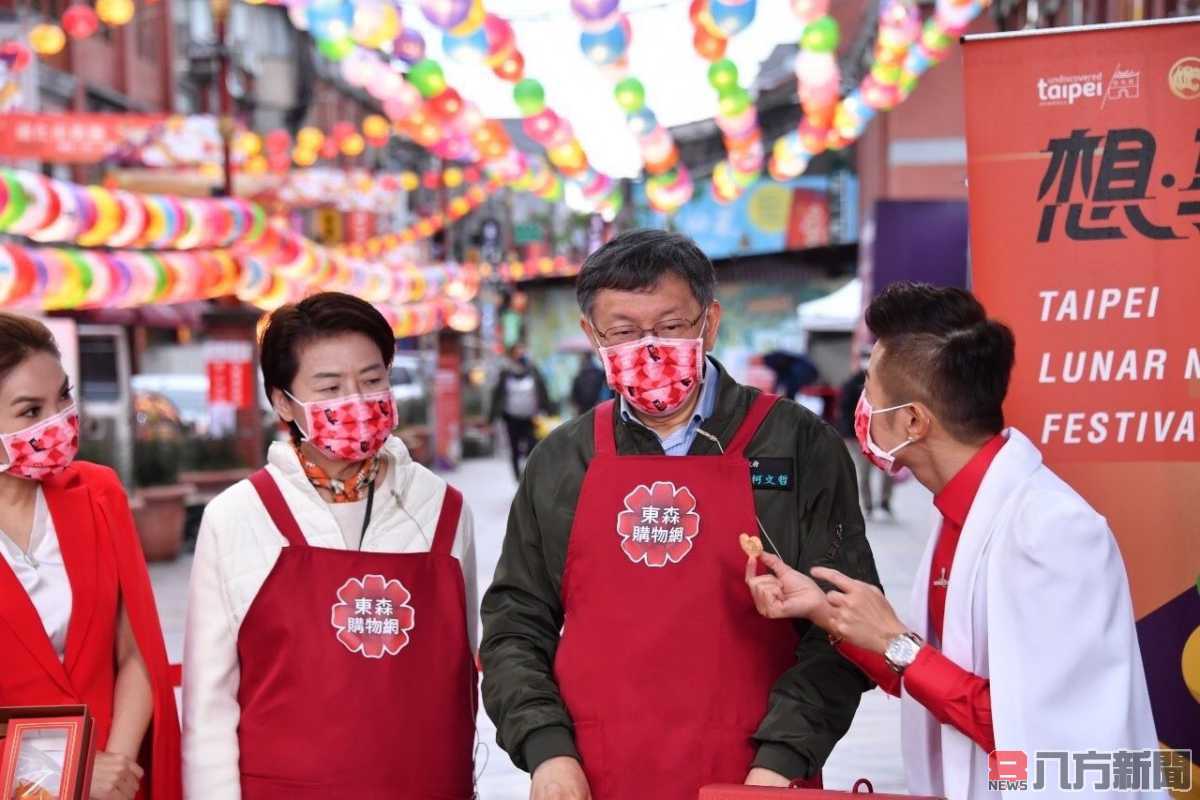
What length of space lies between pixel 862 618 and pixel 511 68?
A: 762 cm

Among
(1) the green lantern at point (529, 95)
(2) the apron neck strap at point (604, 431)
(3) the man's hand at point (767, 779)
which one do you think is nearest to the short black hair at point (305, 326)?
(2) the apron neck strap at point (604, 431)

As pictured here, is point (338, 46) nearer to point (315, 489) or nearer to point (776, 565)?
point (315, 489)

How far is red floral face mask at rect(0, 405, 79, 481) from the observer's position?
101 inches

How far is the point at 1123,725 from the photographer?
6.57 ft

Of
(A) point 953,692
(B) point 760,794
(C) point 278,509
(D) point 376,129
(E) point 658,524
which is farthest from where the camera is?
(D) point 376,129

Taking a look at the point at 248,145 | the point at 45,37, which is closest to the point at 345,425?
the point at 45,37

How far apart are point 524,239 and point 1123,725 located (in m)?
34.6

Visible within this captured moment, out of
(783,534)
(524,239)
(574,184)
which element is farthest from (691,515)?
(524,239)

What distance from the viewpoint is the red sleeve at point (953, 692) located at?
2100 mm

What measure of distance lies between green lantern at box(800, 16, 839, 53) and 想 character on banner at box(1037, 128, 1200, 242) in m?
6.15

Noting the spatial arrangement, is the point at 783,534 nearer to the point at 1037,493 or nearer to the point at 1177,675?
the point at 1037,493

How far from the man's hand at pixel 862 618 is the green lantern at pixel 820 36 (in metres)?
7.47

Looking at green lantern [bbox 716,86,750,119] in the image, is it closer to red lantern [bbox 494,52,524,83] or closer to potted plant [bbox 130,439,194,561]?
red lantern [bbox 494,52,524,83]

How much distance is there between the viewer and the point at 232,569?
2494mm
